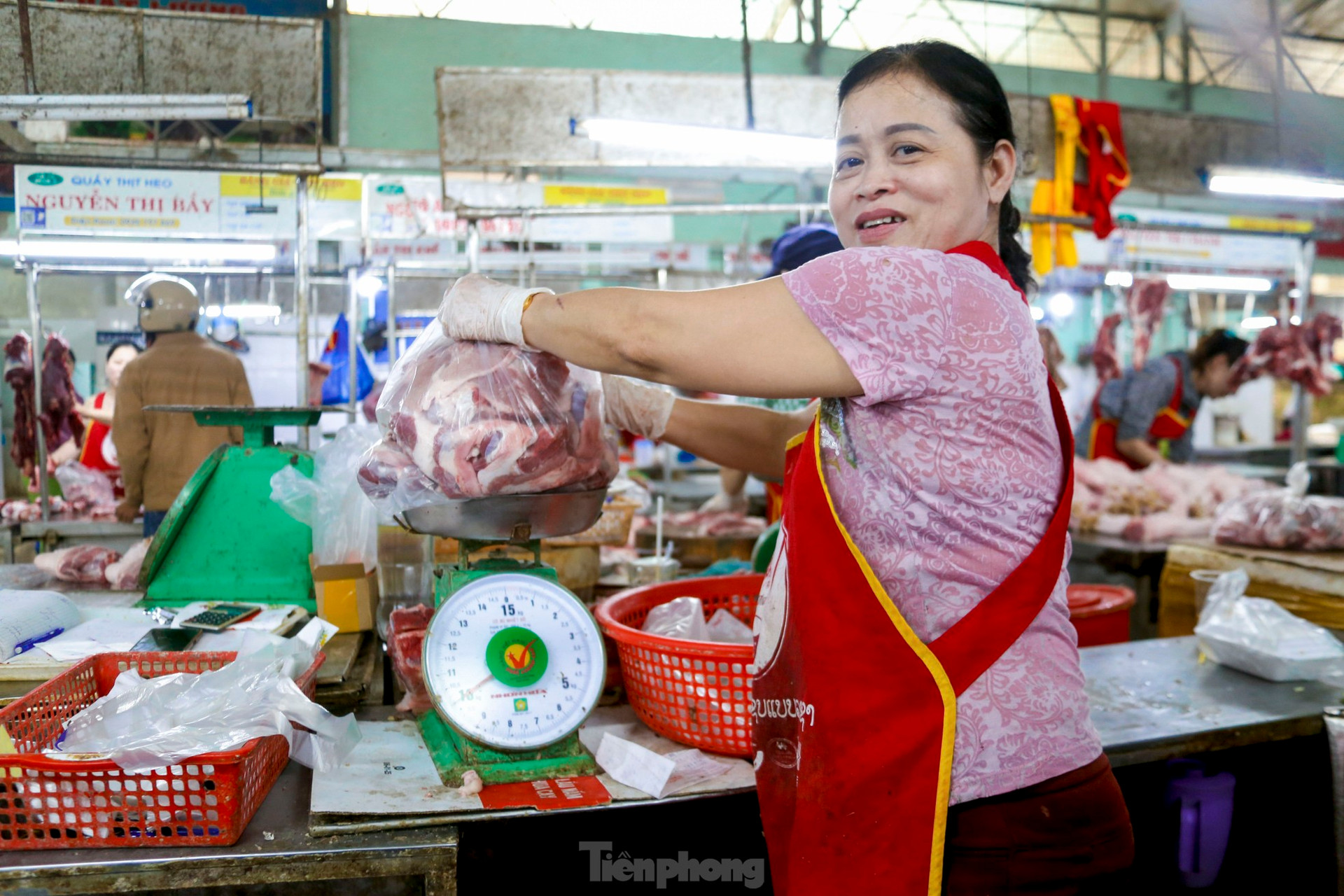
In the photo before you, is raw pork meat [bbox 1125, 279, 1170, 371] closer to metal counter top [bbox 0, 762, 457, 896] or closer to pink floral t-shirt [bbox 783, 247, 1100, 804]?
pink floral t-shirt [bbox 783, 247, 1100, 804]

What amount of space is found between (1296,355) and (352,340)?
270 inches

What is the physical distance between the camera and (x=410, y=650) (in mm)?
1732

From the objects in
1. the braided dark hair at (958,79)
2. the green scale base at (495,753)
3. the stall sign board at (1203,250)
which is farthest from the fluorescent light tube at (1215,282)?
the green scale base at (495,753)

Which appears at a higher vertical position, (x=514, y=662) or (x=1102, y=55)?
(x=1102, y=55)

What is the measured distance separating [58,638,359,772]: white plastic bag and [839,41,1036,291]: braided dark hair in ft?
4.09

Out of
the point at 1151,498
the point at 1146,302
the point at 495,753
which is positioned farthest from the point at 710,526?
the point at 1146,302

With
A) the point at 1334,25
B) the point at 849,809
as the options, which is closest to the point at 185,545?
the point at 849,809

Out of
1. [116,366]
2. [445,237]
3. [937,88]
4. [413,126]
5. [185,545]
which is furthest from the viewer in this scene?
[413,126]

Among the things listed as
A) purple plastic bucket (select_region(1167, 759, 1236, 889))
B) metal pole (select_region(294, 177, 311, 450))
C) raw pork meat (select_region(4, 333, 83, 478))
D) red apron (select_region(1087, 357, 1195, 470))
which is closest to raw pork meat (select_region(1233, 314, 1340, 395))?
red apron (select_region(1087, 357, 1195, 470))

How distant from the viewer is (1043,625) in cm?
125

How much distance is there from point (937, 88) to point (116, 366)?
20.3 ft

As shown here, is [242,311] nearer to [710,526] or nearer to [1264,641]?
[710,526]

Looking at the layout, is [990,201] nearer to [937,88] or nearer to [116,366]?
[937,88]

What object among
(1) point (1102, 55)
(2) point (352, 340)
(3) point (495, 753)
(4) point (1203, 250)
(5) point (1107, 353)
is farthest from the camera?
(1) point (1102, 55)
